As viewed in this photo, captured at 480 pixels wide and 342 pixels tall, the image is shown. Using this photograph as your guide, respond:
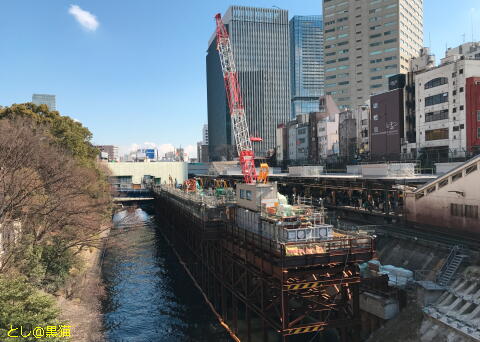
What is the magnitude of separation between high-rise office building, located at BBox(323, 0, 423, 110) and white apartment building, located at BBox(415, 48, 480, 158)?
2767 inches

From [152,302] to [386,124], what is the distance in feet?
178

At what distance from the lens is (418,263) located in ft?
85.9

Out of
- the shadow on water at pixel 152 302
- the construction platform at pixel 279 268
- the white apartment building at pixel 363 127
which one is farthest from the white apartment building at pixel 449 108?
the shadow on water at pixel 152 302

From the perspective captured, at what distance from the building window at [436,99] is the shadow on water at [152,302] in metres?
46.6

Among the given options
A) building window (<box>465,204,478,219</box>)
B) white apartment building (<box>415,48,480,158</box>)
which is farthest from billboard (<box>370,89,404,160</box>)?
building window (<box>465,204,478,219</box>)

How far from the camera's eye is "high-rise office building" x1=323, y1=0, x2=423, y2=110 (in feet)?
410

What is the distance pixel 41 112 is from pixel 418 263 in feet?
189

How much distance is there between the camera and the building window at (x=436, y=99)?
55.6 meters

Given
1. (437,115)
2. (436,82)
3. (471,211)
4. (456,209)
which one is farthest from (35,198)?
(436,82)

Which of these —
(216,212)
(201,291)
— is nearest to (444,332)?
(216,212)

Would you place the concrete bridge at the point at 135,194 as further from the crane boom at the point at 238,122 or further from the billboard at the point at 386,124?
the billboard at the point at 386,124

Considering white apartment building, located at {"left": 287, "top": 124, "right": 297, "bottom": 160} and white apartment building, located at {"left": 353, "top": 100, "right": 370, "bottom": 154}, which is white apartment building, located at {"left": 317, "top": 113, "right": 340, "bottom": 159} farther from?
white apartment building, located at {"left": 287, "top": 124, "right": 297, "bottom": 160}

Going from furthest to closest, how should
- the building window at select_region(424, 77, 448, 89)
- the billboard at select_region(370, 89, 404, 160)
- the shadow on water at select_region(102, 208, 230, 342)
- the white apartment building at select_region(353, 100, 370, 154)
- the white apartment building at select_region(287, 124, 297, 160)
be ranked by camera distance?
the white apartment building at select_region(287, 124, 297, 160), the white apartment building at select_region(353, 100, 370, 154), the billboard at select_region(370, 89, 404, 160), the building window at select_region(424, 77, 448, 89), the shadow on water at select_region(102, 208, 230, 342)

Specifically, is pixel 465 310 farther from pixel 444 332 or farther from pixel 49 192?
pixel 49 192
